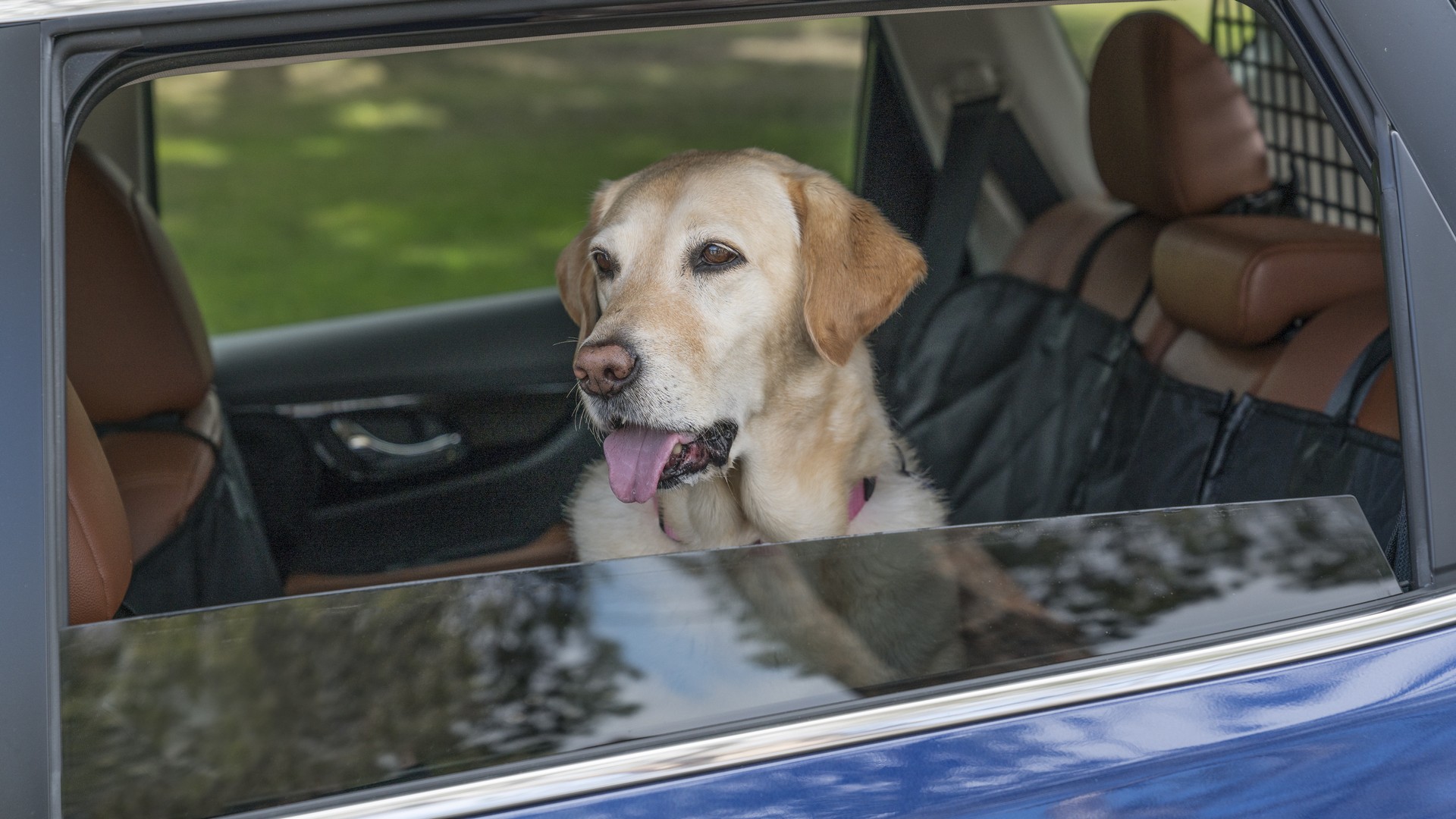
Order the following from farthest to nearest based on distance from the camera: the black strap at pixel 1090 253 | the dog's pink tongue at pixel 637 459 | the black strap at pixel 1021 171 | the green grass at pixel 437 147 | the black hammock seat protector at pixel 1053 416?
the green grass at pixel 437 147
the black strap at pixel 1021 171
the black strap at pixel 1090 253
the black hammock seat protector at pixel 1053 416
the dog's pink tongue at pixel 637 459

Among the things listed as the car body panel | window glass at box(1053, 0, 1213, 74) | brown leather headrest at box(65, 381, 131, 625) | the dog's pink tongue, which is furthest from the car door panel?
window glass at box(1053, 0, 1213, 74)

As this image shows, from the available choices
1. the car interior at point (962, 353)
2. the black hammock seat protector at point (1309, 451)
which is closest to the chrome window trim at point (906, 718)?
the car interior at point (962, 353)

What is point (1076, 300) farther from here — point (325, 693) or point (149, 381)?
point (325, 693)

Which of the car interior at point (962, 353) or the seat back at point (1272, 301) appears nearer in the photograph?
the car interior at point (962, 353)

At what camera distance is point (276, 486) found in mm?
2371

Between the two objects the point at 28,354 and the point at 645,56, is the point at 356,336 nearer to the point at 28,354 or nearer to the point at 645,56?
the point at 28,354

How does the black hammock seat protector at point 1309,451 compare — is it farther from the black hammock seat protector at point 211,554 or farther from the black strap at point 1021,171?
the black hammock seat protector at point 211,554

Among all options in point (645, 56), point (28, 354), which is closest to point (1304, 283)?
point (28, 354)

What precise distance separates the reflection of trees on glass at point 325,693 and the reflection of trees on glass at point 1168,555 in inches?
18.8

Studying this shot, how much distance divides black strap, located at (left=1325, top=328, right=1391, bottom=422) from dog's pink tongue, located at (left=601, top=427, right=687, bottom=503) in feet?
3.96

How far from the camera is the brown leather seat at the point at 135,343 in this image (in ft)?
7.59

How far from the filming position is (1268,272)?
8.50 ft

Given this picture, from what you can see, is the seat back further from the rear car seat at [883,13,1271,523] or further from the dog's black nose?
the dog's black nose

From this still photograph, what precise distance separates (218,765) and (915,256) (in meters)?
1.44
